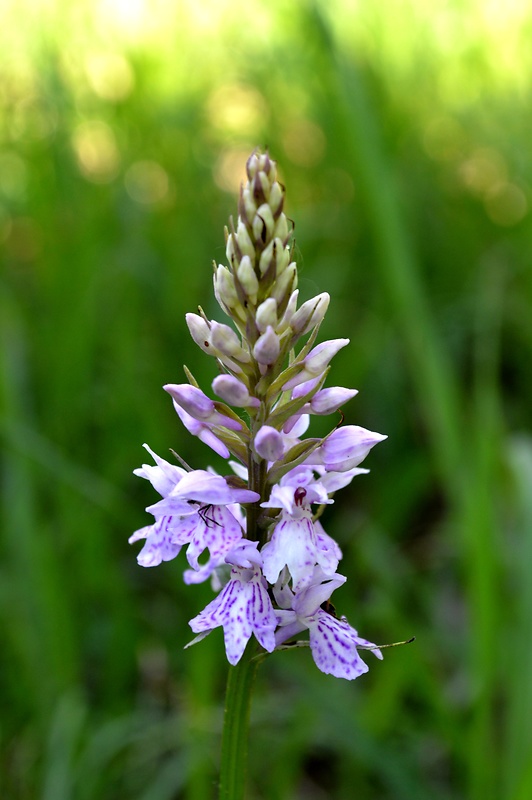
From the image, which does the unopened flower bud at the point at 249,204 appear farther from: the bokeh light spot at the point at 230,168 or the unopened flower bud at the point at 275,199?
the bokeh light spot at the point at 230,168

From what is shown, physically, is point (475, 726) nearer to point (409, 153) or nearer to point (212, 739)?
point (212, 739)

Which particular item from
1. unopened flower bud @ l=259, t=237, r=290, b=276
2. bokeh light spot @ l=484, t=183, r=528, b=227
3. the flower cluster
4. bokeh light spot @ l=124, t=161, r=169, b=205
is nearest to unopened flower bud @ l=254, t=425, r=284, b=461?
the flower cluster

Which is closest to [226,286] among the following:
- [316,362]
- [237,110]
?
[316,362]

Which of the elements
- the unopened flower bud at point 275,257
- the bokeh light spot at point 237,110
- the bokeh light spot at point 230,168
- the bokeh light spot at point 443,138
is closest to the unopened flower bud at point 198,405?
the unopened flower bud at point 275,257

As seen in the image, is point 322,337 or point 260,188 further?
point 322,337

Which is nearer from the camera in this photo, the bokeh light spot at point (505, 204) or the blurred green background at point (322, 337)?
the blurred green background at point (322, 337)

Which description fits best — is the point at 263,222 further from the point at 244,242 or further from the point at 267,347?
the point at 267,347
